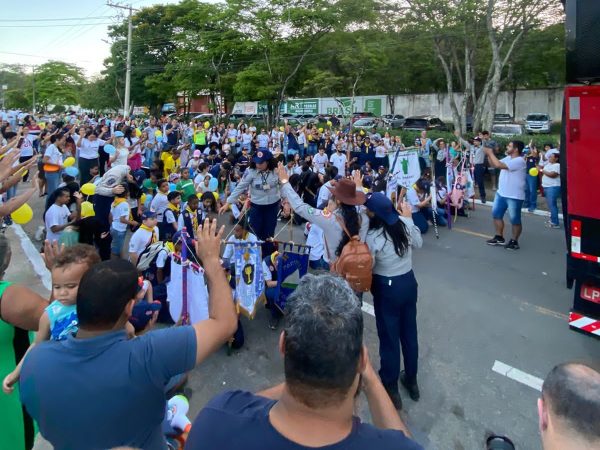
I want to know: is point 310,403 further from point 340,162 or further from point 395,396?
point 340,162

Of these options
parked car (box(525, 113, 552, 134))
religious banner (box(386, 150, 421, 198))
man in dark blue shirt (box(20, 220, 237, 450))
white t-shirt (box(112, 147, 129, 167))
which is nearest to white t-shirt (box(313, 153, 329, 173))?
religious banner (box(386, 150, 421, 198))

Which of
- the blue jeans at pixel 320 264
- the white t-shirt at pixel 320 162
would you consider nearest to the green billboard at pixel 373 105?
the white t-shirt at pixel 320 162

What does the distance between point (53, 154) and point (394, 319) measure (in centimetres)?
914

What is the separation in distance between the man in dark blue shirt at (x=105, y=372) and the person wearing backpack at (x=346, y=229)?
190cm

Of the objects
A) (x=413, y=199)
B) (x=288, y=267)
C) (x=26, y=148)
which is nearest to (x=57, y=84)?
(x=26, y=148)

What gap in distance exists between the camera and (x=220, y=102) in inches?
1420

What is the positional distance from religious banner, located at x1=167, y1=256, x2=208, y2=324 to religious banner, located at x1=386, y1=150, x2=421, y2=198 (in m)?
4.39

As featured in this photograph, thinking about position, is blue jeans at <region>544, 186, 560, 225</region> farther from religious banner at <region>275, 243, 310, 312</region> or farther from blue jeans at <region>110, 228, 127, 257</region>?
blue jeans at <region>110, 228, 127, 257</region>

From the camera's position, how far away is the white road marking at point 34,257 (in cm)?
635

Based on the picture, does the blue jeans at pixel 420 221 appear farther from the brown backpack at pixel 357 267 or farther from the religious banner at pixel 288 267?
the brown backpack at pixel 357 267

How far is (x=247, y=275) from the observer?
4758mm

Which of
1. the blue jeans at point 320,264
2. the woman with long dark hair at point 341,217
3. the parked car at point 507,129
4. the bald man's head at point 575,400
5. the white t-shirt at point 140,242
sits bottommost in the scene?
the blue jeans at point 320,264

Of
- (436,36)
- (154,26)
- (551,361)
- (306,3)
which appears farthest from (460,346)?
(154,26)

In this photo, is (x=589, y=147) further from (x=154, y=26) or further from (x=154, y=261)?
(x=154, y=26)
